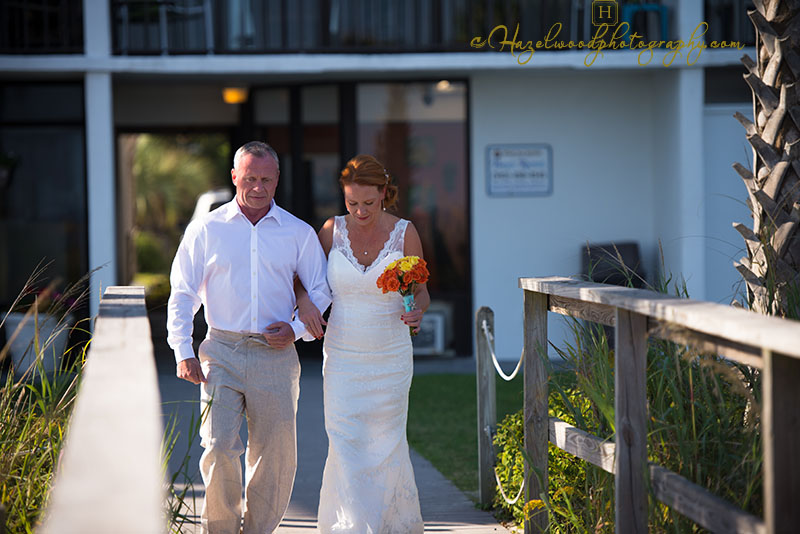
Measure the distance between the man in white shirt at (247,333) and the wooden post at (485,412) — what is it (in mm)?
1301

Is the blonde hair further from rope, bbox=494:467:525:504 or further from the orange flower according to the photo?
rope, bbox=494:467:525:504

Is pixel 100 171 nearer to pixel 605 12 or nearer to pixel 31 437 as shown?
pixel 605 12

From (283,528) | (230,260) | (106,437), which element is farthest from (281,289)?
(106,437)

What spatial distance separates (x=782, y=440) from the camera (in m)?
2.48

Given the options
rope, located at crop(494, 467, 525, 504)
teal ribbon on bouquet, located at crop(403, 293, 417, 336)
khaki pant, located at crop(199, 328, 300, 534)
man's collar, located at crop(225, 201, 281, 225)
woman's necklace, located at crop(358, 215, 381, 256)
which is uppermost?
man's collar, located at crop(225, 201, 281, 225)

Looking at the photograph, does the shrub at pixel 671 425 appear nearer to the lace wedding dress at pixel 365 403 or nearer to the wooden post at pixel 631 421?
the wooden post at pixel 631 421

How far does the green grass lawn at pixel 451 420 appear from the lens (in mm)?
6590

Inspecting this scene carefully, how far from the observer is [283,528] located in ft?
16.7

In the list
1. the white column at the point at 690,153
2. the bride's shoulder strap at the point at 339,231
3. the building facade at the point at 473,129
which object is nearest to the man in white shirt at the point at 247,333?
the bride's shoulder strap at the point at 339,231

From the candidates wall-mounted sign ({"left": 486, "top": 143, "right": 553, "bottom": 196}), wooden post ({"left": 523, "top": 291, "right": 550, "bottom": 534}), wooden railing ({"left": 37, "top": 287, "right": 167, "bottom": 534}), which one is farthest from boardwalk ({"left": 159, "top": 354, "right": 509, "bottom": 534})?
wall-mounted sign ({"left": 486, "top": 143, "right": 553, "bottom": 196})

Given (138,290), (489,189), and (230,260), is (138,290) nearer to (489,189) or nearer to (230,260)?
(230,260)

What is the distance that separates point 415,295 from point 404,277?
0.86ft

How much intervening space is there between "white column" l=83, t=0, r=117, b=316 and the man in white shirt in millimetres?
6761

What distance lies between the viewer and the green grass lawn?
259 inches
